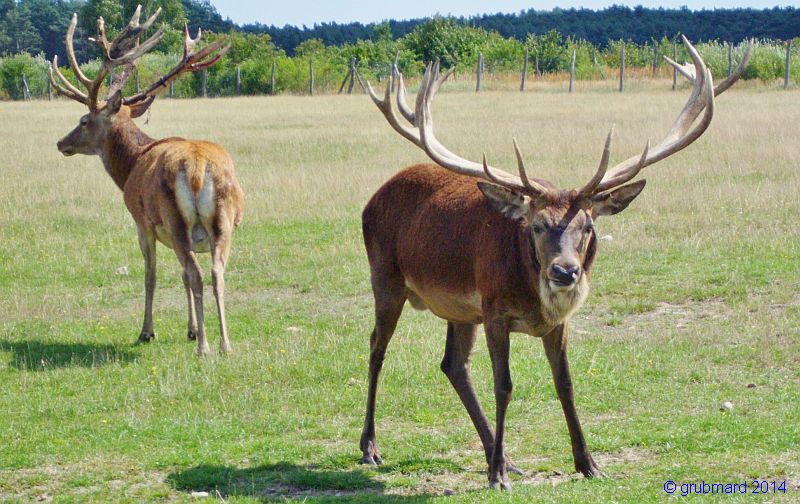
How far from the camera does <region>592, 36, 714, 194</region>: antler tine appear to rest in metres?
6.52

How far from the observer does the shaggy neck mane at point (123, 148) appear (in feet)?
40.1

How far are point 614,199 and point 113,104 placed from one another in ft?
24.7

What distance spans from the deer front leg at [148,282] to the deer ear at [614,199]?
5.65 meters

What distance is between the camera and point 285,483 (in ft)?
22.7

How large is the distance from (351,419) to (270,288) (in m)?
4.77

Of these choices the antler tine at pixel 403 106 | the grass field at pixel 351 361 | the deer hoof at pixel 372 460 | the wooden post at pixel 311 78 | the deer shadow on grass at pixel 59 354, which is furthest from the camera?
the wooden post at pixel 311 78

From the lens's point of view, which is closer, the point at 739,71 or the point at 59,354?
the point at 739,71

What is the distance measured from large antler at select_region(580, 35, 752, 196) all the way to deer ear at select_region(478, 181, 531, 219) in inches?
13.4

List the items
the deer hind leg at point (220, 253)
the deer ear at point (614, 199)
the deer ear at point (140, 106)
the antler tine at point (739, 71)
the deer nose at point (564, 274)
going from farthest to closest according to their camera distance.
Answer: the deer ear at point (140, 106) → the deer hind leg at point (220, 253) → the antler tine at point (739, 71) → the deer ear at point (614, 199) → the deer nose at point (564, 274)

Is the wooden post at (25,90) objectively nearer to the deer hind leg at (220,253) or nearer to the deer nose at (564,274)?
the deer hind leg at (220,253)

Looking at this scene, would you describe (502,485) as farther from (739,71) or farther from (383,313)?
(739,71)

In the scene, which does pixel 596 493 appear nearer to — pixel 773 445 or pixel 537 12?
pixel 773 445

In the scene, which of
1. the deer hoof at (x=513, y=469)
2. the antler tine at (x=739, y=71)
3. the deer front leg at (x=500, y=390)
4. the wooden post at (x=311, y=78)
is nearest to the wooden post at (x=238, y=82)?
the wooden post at (x=311, y=78)

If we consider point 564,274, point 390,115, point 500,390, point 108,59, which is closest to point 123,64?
point 108,59
